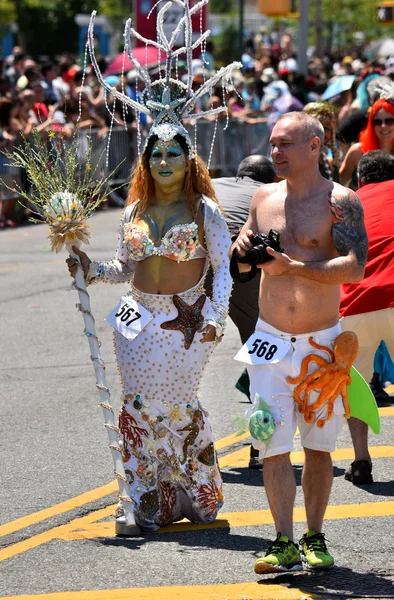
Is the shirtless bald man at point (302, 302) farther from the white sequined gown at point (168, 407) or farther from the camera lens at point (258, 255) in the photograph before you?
the white sequined gown at point (168, 407)

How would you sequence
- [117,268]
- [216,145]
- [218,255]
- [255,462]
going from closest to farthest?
[218,255] < [117,268] < [255,462] < [216,145]

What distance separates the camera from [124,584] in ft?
16.9

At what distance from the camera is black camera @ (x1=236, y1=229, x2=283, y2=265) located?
16.8 ft

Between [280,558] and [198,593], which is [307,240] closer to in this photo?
[280,558]

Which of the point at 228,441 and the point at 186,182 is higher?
the point at 186,182

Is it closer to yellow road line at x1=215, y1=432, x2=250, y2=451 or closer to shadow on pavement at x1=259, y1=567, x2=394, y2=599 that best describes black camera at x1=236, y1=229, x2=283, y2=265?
shadow on pavement at x1=259, y1=567, x2=394, y2=599

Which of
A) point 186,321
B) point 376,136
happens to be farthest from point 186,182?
A: point 376,136

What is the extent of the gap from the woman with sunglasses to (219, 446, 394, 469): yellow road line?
272 centimetres

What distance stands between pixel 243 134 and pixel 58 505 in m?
16.3

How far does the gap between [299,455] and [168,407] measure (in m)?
1.54

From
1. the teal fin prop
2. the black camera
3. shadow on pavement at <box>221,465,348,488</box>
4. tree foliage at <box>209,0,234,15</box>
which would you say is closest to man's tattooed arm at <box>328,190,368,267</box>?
the black camera

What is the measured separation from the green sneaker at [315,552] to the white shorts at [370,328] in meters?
1.80

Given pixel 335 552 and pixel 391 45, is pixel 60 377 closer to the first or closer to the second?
pixel 335 552

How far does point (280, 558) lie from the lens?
5.15 m
